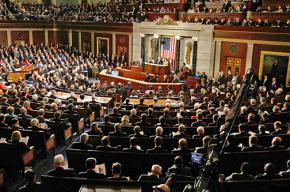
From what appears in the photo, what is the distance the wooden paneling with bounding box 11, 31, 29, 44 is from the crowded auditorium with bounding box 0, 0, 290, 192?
0.10m

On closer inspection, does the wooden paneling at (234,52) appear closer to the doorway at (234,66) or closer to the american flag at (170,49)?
the doorway at (234,66)

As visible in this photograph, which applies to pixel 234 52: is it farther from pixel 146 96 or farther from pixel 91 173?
pixel 91 173

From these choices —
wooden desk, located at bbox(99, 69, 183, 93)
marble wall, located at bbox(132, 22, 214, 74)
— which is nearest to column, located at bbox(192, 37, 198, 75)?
marble wall, located at bbox(132, 22, 214, 74)

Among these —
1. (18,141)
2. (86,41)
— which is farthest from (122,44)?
(18,141)

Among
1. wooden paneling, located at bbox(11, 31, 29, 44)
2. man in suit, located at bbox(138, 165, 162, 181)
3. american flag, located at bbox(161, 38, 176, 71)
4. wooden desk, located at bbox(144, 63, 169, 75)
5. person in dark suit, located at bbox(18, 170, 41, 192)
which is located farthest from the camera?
wooden paneling, located at bbox(11, 31, 29, 44)

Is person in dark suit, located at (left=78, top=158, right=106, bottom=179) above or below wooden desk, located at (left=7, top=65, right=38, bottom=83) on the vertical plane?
above

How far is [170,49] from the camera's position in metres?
25.5

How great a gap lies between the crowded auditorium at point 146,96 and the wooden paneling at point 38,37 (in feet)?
0.34

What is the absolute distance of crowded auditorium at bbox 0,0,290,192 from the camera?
19.4 feet

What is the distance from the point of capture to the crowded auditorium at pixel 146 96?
19.4 feet

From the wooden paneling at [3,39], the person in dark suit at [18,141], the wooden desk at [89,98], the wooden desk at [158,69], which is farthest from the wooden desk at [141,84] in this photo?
the person in dark suit at [18,141]

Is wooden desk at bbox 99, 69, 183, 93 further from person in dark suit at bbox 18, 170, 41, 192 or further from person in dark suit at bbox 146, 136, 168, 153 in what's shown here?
person in dark suit at bbox 18, 170, 41, 192

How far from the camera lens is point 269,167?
5.89 meters

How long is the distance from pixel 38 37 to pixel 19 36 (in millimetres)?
1994
